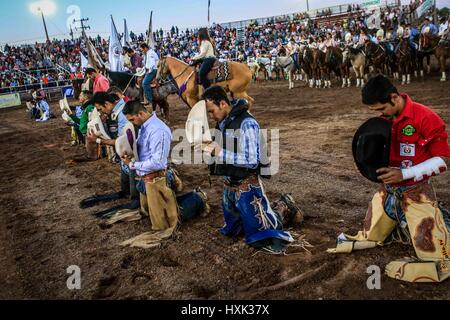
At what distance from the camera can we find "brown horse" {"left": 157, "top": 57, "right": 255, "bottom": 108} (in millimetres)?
9859

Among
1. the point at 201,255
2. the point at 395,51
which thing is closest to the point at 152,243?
the point at 201,255

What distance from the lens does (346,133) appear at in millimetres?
8094

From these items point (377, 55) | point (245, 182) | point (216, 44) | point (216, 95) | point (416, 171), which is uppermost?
point (216, 44)

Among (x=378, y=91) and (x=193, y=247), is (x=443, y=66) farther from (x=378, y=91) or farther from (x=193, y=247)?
(x=193, y=247)

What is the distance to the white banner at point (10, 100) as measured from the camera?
81.4 ft

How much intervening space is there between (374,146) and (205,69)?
7006 millimetres

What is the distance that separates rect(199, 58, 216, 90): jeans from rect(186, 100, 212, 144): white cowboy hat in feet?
19.2

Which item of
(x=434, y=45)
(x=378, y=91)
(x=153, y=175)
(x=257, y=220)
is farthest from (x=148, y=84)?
(x=434, y=45)

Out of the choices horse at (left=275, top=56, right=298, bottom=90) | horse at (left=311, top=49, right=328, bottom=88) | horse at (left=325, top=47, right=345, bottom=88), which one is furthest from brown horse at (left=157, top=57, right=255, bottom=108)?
horse at (left=275, top=56, right=298, bottom=90)

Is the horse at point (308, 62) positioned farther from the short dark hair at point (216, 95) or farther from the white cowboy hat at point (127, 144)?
the short dark hair at point (216, 95)

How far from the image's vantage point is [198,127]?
3.60m

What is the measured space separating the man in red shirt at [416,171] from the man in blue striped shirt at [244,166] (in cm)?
103

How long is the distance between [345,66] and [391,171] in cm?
1495

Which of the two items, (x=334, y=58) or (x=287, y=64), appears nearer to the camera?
(x=334, y=58)
